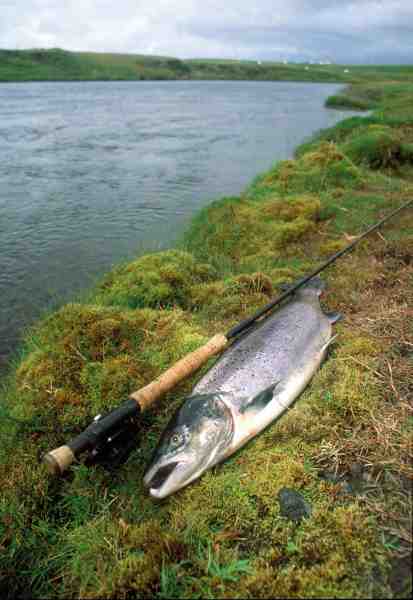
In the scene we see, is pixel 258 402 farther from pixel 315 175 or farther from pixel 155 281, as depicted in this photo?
pixel 315 175

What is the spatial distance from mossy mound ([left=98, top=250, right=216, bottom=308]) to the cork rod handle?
6.30ft

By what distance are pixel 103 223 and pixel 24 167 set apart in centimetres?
680

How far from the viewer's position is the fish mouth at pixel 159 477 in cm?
278

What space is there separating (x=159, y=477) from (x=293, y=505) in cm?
86

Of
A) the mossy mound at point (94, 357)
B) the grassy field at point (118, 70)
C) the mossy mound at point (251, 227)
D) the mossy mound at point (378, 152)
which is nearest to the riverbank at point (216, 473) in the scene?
the mossy mound at point (94, 357)

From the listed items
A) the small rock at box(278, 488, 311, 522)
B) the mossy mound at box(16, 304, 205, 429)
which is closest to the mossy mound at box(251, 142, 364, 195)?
the mossy mound at box(16, 304, 205, 429)

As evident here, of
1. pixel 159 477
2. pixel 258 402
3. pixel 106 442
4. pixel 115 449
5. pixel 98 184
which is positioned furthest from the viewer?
pixel 98 184

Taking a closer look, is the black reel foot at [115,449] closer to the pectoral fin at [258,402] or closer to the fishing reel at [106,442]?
the fishing reel at [106,442]

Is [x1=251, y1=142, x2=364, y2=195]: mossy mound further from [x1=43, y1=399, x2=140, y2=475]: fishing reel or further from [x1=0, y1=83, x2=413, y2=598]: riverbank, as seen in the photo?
[x1=43, y1=399, x2=140, y2=475]: fishing reel

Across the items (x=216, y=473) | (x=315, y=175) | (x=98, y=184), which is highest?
(x=315, y=175)

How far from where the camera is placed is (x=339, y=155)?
38.0ft

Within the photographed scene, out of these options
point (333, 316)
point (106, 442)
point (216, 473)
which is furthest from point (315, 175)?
point (106, 442)

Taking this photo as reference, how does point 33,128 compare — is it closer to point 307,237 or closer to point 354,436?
point 307,237

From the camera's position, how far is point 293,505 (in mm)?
2590
